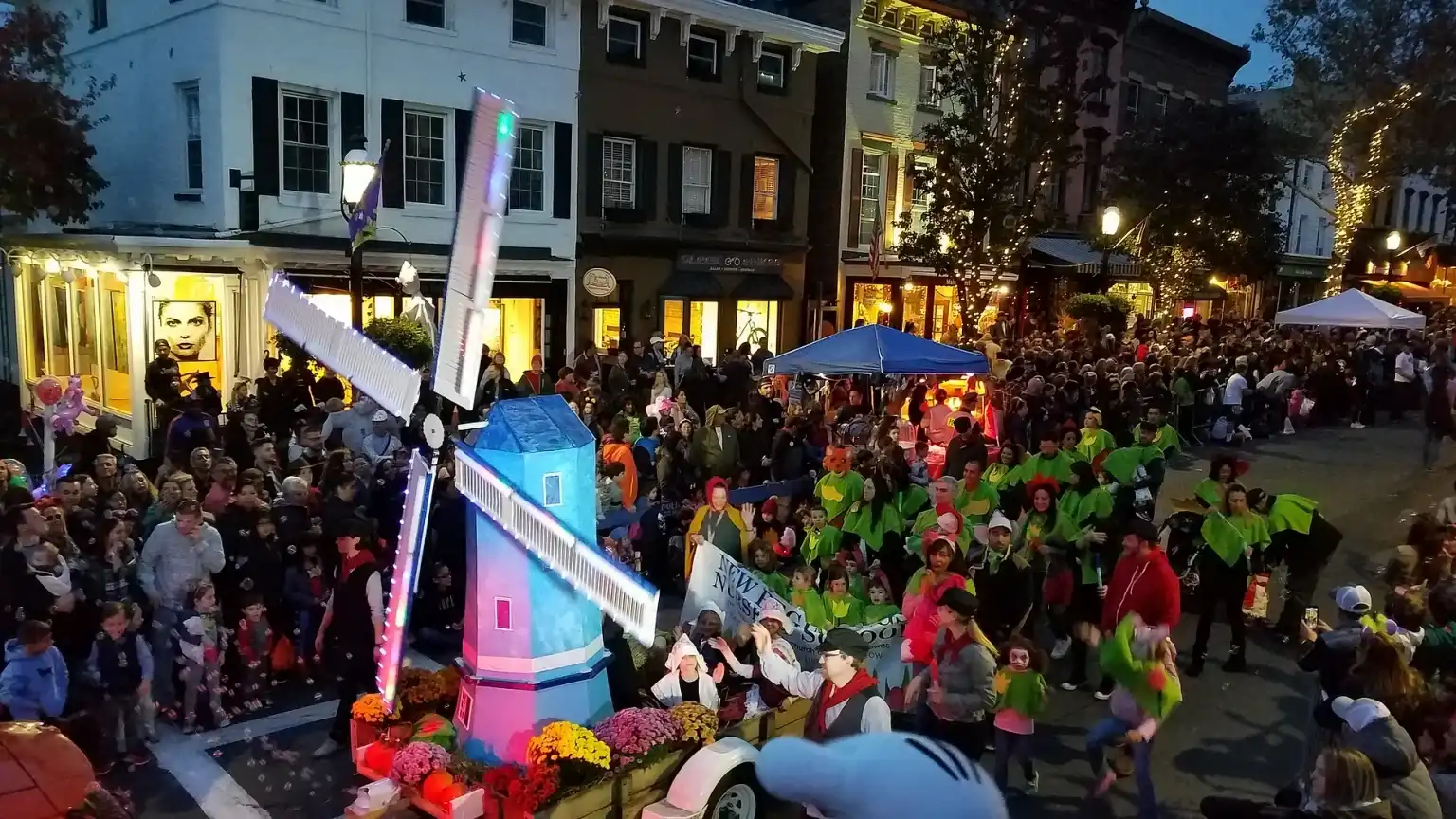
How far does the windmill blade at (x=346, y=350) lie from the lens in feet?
17.9

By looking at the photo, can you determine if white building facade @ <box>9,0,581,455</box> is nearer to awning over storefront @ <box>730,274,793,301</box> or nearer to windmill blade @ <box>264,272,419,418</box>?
→ awning over storefront @ <box>730,274,793,301</box>

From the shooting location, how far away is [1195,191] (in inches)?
1099

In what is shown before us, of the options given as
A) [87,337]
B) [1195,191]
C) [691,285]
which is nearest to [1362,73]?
[1195,191]

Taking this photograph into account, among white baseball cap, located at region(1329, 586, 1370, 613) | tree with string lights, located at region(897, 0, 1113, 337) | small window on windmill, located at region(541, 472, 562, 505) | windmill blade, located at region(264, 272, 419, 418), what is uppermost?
tree with string lights, located at region(897, 0, 1113, 337)

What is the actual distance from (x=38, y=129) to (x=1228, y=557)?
17.0 m

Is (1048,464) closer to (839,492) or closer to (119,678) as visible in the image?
(839,492)

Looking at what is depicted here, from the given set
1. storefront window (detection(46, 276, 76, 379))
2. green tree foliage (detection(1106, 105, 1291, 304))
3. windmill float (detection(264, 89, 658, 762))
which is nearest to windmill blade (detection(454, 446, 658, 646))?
windmill float (detection(264, 89, 658, 762))

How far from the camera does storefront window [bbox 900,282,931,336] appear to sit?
27.8m

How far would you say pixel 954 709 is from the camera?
5727 millimetres

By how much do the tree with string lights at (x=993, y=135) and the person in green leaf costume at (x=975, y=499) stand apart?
506 inches

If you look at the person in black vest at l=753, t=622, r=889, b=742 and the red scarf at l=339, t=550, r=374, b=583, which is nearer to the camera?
the person in black vest at l=753, t=622, r=889, b=742

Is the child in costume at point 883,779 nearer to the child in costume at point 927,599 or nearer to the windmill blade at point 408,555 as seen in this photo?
the windmill blade at point 408,555

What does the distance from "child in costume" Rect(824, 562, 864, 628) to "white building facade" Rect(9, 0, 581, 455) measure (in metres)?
10.0

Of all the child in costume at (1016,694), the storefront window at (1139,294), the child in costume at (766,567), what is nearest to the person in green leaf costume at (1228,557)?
the child in costume at (1016,694)
